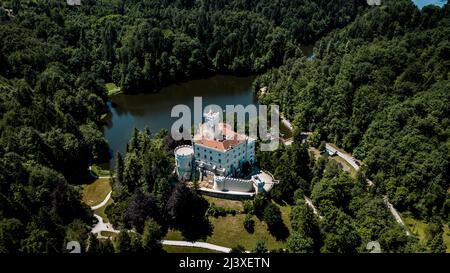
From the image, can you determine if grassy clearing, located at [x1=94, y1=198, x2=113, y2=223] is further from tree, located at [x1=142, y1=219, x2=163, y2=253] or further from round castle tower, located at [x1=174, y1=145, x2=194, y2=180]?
round castle tower, located at [x1=174, y1=145, x2=194, y2=180]

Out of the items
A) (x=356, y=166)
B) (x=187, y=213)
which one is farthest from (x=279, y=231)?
(x=356, y=166)

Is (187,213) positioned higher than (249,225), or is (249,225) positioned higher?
(187,213)

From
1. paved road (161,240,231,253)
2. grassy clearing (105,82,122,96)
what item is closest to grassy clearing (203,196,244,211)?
paved road (161,240,231,253)

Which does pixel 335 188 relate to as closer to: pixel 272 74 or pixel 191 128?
pixel 191 128

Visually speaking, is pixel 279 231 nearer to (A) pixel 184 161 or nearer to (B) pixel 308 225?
(B) pixel 308 225

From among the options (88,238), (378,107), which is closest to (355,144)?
(378,107)
